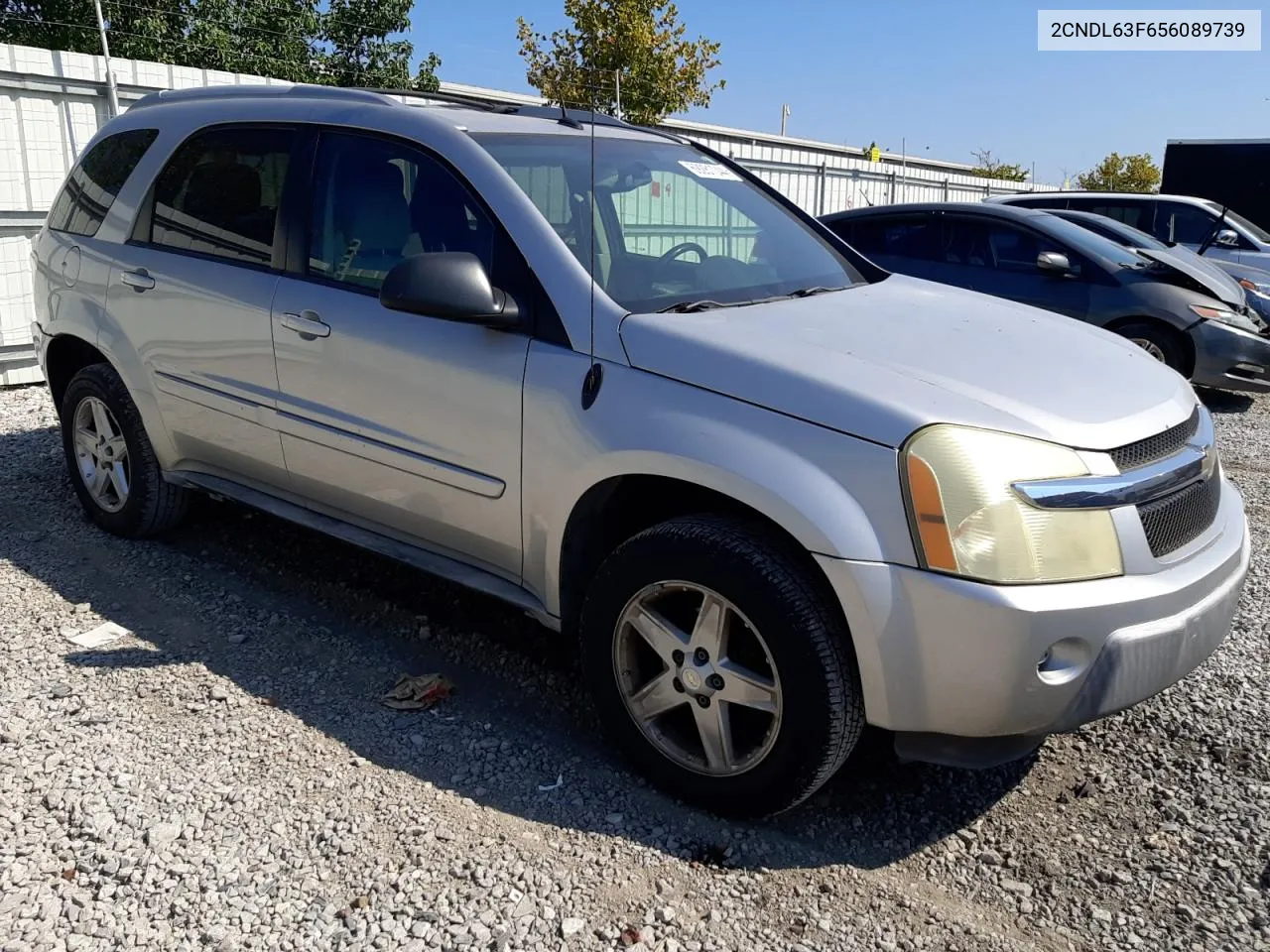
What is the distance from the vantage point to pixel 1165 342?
8047 mm

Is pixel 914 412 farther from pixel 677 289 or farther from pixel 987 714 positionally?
pixel 677 289

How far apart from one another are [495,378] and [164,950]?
1669 millimetres

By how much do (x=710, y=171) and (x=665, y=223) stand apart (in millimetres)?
366

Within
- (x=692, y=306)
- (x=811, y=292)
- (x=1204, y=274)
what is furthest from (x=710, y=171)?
(x=1204, y=274)

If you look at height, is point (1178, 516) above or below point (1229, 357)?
above

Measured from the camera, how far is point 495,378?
10.1 feet

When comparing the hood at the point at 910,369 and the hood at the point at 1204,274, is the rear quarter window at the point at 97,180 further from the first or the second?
the hood at the point at 1204,274

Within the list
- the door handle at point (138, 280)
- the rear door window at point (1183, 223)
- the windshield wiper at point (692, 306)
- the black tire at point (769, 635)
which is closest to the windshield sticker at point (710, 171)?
the windshield wiper at point (692, 306)

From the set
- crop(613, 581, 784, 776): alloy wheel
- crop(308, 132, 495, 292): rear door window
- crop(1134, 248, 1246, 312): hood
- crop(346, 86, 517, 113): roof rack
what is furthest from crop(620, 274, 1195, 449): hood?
crop(1134, 248, 1246, 312): hood

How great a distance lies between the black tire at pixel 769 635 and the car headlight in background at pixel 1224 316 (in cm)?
675

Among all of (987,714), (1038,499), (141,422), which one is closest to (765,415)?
(1038,499)

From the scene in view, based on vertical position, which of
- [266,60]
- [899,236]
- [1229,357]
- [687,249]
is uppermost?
[266,60]

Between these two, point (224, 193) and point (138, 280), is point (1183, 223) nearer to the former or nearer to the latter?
point (224, 193)

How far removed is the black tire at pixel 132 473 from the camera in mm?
4453
